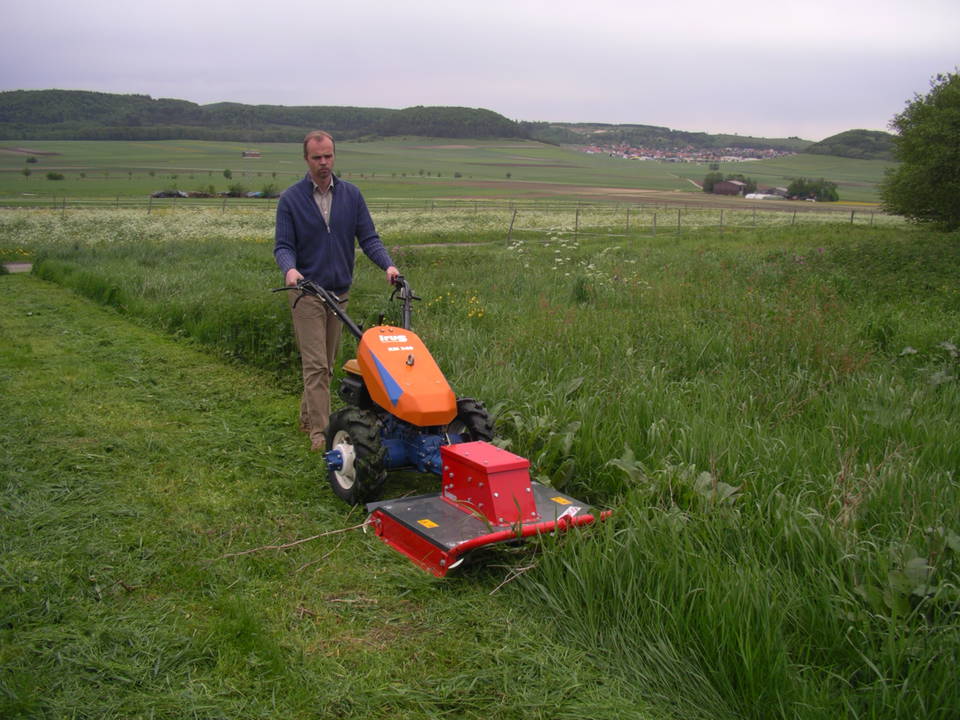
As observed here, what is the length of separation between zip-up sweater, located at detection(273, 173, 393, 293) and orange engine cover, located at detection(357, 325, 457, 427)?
0.83 m

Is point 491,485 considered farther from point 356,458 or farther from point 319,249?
point 319,249

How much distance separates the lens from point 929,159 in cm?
2391

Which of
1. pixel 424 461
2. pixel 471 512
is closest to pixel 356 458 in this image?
pixel 424 461

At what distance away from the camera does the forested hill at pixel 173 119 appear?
93525 millimetres

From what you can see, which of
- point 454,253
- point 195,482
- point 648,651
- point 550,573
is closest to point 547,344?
point 195,482

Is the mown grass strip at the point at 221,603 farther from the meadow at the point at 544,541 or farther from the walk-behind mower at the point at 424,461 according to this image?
the walk-behind mower at the point at 424,461

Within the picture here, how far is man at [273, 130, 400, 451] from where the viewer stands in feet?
18.4

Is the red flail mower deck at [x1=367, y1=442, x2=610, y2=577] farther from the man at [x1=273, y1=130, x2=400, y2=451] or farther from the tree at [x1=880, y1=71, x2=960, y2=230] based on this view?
the tree at [x1=880, y1=71, x2=960, y2=230]

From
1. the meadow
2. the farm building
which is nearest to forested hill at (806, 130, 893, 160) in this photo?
the farm building

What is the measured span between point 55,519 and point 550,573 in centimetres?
269

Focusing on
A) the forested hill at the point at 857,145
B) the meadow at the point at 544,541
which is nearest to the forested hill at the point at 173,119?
the forested hill at the point at 857,145

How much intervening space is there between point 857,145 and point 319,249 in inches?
6017

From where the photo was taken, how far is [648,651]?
3.15 metres

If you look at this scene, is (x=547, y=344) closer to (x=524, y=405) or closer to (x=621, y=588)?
(x=524, y=405)
